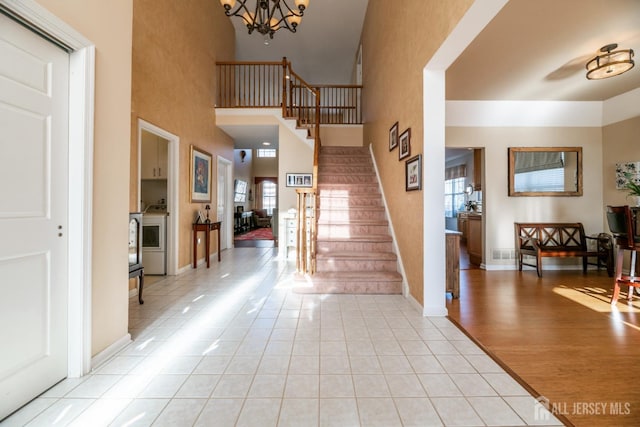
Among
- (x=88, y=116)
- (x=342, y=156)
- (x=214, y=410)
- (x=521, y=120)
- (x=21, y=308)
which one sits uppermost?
(x=521, y=120)

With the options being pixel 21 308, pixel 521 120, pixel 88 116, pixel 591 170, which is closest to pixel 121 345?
pixel 21 308

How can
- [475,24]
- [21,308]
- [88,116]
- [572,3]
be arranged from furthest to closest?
[572,3], [475,24], [88,116], [21,308]

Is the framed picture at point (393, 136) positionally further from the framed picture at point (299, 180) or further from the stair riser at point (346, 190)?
the framed picture at point (299, 180)

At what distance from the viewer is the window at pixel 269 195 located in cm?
1347

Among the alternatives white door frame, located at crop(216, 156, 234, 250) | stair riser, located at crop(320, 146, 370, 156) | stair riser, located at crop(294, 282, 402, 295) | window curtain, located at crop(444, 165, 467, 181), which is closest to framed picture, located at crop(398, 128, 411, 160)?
stair riser, located at crop(294, 282, 402, 295)

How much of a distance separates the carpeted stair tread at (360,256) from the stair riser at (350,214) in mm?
753

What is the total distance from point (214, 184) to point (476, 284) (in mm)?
5099

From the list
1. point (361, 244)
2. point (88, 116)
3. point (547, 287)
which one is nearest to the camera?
point (88, 116)

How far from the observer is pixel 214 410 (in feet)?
4.64

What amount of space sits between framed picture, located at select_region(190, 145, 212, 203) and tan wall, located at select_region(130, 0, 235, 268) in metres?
0.12

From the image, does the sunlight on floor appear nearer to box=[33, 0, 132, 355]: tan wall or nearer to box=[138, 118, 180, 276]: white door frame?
box=[33, 0, 132, 355]: tan wall

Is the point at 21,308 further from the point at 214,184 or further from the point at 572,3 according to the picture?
the point at 572,3

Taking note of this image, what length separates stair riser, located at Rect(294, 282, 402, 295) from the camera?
3.31m

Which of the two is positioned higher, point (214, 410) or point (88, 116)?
point (88, 116)
